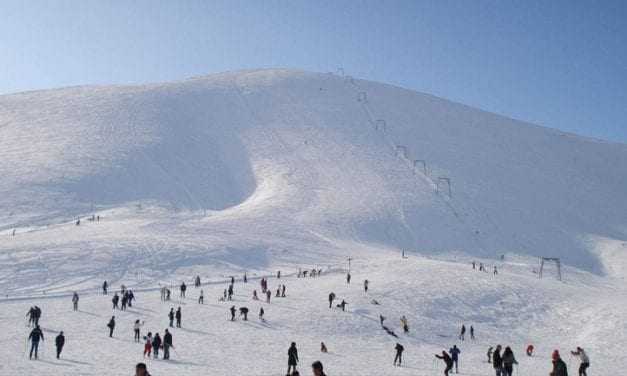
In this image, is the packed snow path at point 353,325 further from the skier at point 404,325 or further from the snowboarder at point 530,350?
the snowboarder at point 530,350

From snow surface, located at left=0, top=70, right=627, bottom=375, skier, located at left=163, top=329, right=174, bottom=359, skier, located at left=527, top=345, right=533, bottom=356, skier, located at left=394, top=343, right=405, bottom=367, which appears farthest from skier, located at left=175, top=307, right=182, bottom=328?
skier, located at left=527, top=345, right=533, bottom=356

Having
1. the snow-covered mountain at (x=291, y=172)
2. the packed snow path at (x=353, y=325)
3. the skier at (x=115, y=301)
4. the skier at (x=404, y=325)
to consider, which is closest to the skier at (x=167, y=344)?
the packed snow path at (x=353, y=325)

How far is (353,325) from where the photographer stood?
2836 centimetres

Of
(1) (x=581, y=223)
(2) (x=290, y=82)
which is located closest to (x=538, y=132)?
(1) (x=581, y=223)

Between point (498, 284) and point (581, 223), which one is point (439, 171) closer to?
point (581, 223)

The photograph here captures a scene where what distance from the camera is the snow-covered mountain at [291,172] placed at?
189 ft

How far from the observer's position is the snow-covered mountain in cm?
5769

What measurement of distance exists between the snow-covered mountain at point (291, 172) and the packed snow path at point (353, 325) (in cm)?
1249

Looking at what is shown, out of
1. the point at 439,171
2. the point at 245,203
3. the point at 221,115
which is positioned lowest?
the point at 245,203

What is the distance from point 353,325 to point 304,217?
34081 mm

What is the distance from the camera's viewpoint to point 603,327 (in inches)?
1252

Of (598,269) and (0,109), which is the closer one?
Result: (598,269)

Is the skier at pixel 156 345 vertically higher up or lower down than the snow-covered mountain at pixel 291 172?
lower down

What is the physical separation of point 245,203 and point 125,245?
24.6 m
